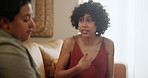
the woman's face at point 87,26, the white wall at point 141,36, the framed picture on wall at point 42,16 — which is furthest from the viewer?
the framed picture on wall at point 42,16

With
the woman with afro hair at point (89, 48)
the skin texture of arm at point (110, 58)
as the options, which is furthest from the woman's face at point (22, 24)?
the skin texture of arm at point (110, 58)

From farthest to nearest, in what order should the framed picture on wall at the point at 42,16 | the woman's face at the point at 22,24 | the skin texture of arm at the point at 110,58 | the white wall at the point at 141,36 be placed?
the framed picture on wall at the point at 42,16 < the white wall at the point at 141,36 < the skin texture of arm at the point at 110,58 < the woman's face at the point at 22,24

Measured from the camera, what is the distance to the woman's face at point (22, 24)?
2.10ft

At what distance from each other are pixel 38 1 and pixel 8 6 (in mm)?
1948

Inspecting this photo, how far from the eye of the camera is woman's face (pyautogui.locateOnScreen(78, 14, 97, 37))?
138 cm

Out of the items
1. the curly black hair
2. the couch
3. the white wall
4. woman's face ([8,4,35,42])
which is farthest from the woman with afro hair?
the white wall

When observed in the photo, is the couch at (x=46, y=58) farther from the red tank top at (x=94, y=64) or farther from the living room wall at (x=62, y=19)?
the living room wall at (x=62, y=19)

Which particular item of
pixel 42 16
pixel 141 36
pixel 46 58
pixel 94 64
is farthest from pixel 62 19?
pixel 94 64

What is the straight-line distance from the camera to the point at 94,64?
1422mm

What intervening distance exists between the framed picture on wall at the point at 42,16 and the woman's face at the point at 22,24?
1.83 m

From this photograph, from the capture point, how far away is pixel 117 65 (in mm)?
2156

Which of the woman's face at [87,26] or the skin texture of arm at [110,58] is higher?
the woman's face at [87,26]

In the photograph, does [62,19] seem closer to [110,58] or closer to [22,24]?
[110,58]

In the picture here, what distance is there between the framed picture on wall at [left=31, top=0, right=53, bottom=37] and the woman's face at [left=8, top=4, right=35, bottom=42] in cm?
183
